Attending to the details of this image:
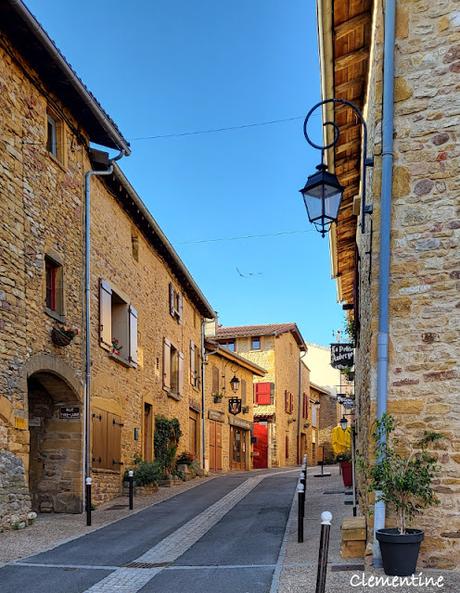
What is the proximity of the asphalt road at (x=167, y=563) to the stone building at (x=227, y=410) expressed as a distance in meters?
12.9

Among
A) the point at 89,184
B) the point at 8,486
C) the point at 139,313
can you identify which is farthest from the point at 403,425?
the point at 139,313

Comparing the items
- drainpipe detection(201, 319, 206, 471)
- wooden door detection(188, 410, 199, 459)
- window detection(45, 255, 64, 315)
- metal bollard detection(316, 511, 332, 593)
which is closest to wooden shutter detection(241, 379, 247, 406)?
drainpipe detection(201, 319, 206, 471)

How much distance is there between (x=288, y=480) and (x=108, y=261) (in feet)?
26.2

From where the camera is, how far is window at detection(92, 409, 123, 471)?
12.5 metres

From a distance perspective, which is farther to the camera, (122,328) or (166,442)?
(166,442)

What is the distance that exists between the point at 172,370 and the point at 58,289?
8.64 meters

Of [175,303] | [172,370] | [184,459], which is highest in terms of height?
[175,303]

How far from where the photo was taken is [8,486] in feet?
30.1

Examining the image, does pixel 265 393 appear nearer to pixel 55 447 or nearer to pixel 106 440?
pixel 106 440

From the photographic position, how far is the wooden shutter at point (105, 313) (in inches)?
521

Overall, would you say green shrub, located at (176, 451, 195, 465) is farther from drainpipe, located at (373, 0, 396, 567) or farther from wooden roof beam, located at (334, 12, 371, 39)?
wooden roof beam, located at (334, 12, 371, 39)

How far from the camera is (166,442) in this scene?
17922 millimetres

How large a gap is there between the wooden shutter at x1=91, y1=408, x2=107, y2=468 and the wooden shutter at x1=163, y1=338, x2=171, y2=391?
17.4 ft

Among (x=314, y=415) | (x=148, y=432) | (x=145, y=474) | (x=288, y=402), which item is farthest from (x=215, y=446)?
(x=314, y=415)
